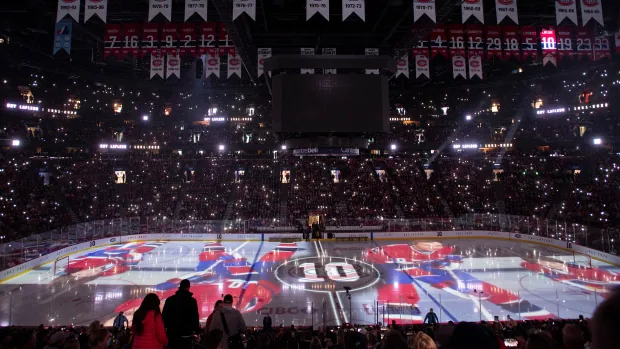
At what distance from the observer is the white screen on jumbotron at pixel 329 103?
45.8 feet

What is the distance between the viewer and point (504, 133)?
44.5 m

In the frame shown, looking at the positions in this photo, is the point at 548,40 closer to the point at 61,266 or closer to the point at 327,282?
the point at 327,282

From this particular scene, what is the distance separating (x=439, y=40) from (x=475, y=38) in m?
1.77

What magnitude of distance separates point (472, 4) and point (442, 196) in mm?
25077

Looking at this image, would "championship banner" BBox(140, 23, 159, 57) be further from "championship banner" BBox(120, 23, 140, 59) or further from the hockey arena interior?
"championship banner" BBox(120, 23, 140, 59)

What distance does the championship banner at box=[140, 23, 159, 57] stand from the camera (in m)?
16.7

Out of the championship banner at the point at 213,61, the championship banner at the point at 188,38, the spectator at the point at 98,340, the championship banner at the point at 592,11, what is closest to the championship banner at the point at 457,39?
the championship banner at the point at 592,11

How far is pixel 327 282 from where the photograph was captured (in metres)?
16.8

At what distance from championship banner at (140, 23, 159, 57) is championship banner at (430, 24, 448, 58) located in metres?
13.8

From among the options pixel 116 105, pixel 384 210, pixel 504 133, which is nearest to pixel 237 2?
pixel 384 210

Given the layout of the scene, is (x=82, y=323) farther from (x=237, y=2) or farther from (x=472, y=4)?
(x=472, y=4)

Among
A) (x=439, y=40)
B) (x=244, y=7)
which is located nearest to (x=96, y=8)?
(x=244, y=7)

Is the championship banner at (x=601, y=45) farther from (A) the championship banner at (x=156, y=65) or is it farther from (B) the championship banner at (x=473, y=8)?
(A) the championship banner at (x=156, y=65)

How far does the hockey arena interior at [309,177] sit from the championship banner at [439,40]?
0.52 ft
